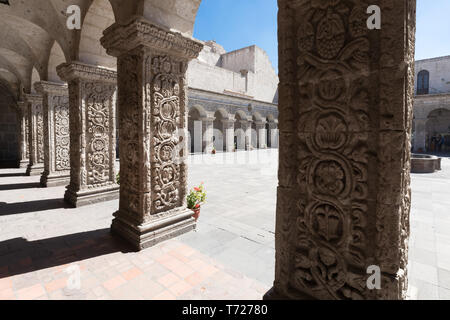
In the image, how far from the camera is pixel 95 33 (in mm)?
4402

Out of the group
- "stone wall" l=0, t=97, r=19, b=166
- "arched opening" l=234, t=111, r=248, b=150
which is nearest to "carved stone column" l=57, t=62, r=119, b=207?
"stone wall" l=0, t=97, r=19, b=166

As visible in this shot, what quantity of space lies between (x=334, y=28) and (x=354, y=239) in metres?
1.27

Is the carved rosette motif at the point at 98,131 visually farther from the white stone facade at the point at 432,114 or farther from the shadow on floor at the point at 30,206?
the white stone facade at the point at 432,114

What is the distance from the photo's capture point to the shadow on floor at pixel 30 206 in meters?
4.55

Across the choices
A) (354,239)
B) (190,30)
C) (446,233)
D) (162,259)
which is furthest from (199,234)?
(446,233)

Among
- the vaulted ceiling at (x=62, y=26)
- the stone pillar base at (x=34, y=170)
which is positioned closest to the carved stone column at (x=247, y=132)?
the vaulted ceiling at (x=62, y=26)

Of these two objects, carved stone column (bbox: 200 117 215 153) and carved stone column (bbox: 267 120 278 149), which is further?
carved stone column (bbox: 267 120 278 149)

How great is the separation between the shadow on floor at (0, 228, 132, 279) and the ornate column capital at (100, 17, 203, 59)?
2.63m

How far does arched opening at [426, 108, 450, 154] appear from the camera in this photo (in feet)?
68.6

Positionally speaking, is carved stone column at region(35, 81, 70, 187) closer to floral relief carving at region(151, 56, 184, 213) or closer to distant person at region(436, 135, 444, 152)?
floral relief carving at region(151, 56, 184, 213)

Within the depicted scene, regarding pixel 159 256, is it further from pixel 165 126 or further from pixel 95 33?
pixel 95 33

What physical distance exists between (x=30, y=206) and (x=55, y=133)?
102 inches

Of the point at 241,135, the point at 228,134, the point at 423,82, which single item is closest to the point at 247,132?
the point at 241,135

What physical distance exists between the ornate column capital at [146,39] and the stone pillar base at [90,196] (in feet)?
9.59
